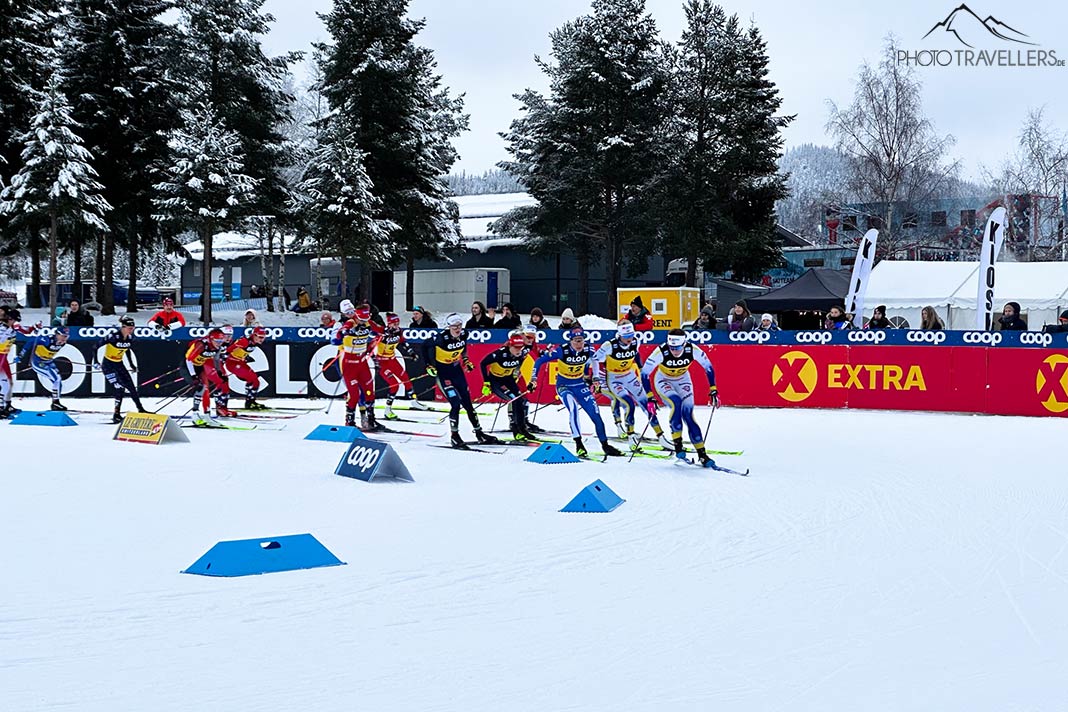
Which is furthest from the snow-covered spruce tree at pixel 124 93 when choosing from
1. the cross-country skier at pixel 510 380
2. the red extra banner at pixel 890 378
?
the cross-country skier at pixel 510 380

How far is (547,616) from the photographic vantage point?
6.12 meters

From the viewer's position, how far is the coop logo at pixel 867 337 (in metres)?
19.2

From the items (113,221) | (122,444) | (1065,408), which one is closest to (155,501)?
(122,444)

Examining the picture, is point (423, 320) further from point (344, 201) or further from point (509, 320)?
point (344, 201)

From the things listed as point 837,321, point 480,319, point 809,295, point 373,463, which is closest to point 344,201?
point 809,295

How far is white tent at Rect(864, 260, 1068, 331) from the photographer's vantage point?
28.1 meters

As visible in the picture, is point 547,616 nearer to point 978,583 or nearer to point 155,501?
point 978,583

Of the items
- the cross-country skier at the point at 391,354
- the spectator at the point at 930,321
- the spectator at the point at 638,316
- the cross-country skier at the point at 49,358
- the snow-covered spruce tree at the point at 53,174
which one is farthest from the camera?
the snow-covered spruce tree at the point at 53,174

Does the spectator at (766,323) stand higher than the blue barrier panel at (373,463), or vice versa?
the spectator at (766,323)

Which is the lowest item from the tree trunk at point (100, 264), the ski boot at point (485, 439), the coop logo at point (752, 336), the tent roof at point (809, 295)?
the ski boot at point (485, 439)

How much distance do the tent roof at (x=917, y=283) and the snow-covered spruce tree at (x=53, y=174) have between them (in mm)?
24103

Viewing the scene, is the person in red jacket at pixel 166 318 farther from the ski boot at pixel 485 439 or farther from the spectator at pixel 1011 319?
the spectator at pixel 1011 319

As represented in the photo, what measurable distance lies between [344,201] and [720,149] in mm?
13744

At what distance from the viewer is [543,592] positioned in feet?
21.9
